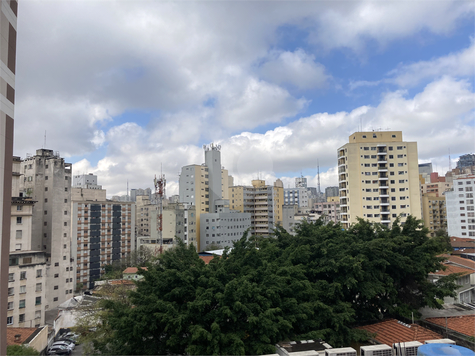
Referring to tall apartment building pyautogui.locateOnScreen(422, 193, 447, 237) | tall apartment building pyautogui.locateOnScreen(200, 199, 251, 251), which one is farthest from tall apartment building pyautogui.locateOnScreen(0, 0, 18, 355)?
tall apartment building pyautogui.locateOnScreen(422, 193, 447, 237)

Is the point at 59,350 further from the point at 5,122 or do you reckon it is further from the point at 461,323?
the point at 461,323

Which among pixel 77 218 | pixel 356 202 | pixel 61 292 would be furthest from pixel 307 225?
pixel 77 218

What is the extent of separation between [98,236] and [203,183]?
18.9m

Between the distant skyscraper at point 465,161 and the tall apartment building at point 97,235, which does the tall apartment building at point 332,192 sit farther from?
the tall apartment building at point 97,235

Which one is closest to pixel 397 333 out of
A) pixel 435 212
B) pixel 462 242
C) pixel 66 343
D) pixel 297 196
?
pixel 66 343

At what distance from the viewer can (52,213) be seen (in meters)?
36.9

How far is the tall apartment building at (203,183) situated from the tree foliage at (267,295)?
4355 centimetres

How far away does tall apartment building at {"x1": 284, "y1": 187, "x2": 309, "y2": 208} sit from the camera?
116 metres

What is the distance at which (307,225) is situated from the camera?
1534 centimetres

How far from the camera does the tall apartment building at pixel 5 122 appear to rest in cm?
727

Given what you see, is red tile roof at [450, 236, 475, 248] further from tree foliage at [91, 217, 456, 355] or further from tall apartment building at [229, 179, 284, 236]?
tree foliage at [91, 217, 456, 355]

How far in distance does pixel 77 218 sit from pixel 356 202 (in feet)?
128

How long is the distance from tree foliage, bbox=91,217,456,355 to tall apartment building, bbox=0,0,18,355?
283 cm

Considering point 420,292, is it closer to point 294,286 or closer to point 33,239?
point 294,286
